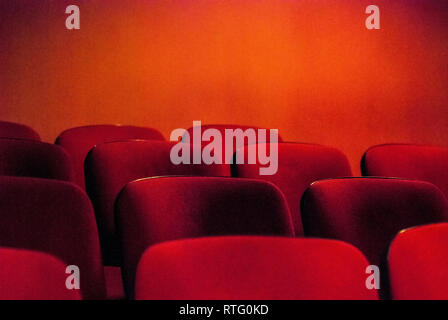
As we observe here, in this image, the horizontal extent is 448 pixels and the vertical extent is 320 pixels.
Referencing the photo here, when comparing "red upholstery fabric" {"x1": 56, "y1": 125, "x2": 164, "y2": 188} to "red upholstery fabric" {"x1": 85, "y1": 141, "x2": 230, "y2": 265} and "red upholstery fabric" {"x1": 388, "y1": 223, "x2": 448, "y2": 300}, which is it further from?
"red upholstery fabric" {"x1": 388, "y1": 223, "x2": 448, "y2": 300}

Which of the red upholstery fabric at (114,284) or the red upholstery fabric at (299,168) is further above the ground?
the red upholstery fabric at (299,168)

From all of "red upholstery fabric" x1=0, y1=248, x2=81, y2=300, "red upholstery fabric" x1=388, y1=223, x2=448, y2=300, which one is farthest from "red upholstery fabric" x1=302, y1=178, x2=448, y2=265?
"red upholstery fabric" x1=0, y1=248, x2=81, y2=300

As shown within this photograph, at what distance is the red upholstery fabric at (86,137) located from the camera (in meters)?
2.37

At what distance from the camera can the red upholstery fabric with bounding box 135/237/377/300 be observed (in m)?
0.86

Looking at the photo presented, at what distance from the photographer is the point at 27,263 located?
79 cm

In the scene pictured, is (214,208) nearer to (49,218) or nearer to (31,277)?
(49,218)

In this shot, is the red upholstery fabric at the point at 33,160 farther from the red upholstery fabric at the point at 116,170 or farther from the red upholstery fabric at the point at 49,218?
the red upholstery fabric at the point at 49,218

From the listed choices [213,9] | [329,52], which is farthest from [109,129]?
[329,52]

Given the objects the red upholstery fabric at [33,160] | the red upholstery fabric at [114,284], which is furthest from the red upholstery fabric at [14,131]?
the red upholstery fabric at [114,284]

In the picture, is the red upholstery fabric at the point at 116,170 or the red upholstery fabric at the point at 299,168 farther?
the red upholstery fabric at the point at 299,168

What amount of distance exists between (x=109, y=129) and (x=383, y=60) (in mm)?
2185

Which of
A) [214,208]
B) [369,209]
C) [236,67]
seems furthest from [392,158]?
[236,67]

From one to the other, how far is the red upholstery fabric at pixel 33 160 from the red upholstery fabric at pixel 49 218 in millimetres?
505
